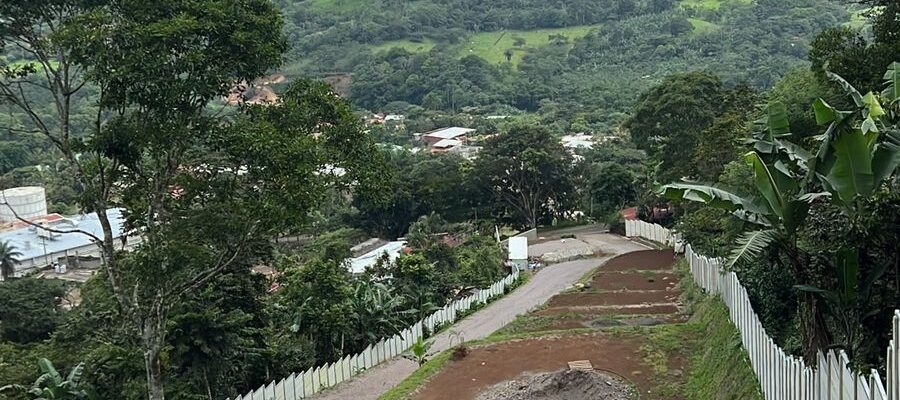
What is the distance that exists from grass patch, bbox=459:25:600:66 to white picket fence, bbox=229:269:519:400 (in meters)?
91.3

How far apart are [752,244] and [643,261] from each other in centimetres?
2129

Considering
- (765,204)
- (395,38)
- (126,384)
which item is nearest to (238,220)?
(126,384)

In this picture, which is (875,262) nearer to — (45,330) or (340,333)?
(340,333)

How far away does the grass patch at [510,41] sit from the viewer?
386ft

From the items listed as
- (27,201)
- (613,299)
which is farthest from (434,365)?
(27,201)

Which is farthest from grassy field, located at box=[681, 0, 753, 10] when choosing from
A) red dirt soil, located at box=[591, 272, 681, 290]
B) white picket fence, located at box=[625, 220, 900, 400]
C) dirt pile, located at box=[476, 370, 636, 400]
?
dirt pile, located at box=[476, 370, 636, 400]

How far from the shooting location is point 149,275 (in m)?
12.8

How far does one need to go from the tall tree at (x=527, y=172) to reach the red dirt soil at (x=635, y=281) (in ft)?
56.6

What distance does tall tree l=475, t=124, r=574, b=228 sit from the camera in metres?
45.1

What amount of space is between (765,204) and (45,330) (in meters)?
29.9

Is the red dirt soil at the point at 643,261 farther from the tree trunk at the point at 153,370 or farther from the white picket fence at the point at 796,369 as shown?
the tree trunk at the point at 153,370

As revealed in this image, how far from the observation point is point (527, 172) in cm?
4534

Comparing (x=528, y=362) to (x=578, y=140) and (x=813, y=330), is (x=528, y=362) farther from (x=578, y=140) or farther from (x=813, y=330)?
(x=578, y=140)

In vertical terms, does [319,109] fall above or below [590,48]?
below
